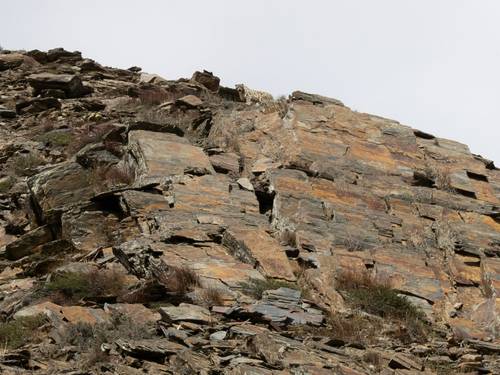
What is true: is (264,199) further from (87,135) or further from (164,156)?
(87,135)

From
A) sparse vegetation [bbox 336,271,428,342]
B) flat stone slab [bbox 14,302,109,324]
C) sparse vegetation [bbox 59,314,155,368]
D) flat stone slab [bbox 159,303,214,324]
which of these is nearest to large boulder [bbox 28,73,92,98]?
sparse vegetation [bbox 336,271,428,342]

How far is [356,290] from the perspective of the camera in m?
13.0

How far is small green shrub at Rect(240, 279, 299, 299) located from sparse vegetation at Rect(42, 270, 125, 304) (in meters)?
1.81

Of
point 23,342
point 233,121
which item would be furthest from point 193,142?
point 23,342

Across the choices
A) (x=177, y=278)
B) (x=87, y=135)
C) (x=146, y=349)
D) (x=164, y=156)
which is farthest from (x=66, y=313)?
(x=87, y=135)

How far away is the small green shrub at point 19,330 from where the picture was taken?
9.68 meters

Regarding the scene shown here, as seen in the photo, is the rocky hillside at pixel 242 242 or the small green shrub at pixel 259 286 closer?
the rocky hillside at pixel 242 242

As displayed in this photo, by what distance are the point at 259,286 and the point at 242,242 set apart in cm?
149

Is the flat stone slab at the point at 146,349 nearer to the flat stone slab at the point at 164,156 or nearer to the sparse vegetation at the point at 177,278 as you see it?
the sparse vegetation at the point at 177,278

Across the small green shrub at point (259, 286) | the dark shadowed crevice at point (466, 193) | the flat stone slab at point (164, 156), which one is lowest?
the small green shrub at point (259, 286)

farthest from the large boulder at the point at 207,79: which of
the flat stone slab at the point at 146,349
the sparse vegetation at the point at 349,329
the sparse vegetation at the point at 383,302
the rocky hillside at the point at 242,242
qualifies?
the flat stone slab at the point at 146,349

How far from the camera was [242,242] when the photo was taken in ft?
43.5

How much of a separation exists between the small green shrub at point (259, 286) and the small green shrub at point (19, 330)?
3.03 metres

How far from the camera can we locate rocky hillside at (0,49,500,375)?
9859mm
